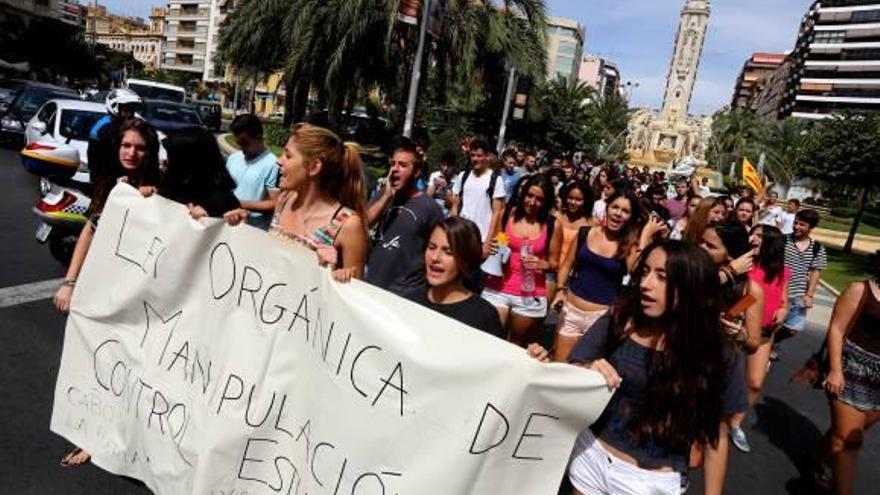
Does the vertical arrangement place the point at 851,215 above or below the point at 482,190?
below

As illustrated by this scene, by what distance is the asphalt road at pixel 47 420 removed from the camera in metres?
3.34

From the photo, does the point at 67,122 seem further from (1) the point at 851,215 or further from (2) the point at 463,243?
(1) the point at 851,215

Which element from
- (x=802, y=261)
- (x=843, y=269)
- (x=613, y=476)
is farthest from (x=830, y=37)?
(x=613, y=476)

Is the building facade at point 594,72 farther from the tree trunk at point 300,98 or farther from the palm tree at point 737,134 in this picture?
the tree trunk at point 300,98

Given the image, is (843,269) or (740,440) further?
(843,269)

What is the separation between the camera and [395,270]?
3.98 metres

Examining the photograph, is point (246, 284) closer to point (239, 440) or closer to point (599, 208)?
point (239, 440)

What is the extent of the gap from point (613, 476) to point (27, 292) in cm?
557

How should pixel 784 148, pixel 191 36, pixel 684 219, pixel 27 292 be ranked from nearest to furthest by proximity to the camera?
pixel 27 292
pixel 684 219
pixel 784 148
pixel 191 36

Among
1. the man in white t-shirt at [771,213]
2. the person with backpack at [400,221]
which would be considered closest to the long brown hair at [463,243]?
the person with backpack at [400,221]

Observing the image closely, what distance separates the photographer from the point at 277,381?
2.64 m

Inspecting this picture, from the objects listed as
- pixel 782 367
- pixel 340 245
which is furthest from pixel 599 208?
pixel 340 245

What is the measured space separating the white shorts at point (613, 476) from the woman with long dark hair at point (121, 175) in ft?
7.98

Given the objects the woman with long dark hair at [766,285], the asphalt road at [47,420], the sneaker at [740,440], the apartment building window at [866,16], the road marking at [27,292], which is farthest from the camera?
the apartment building window at [866,16]
